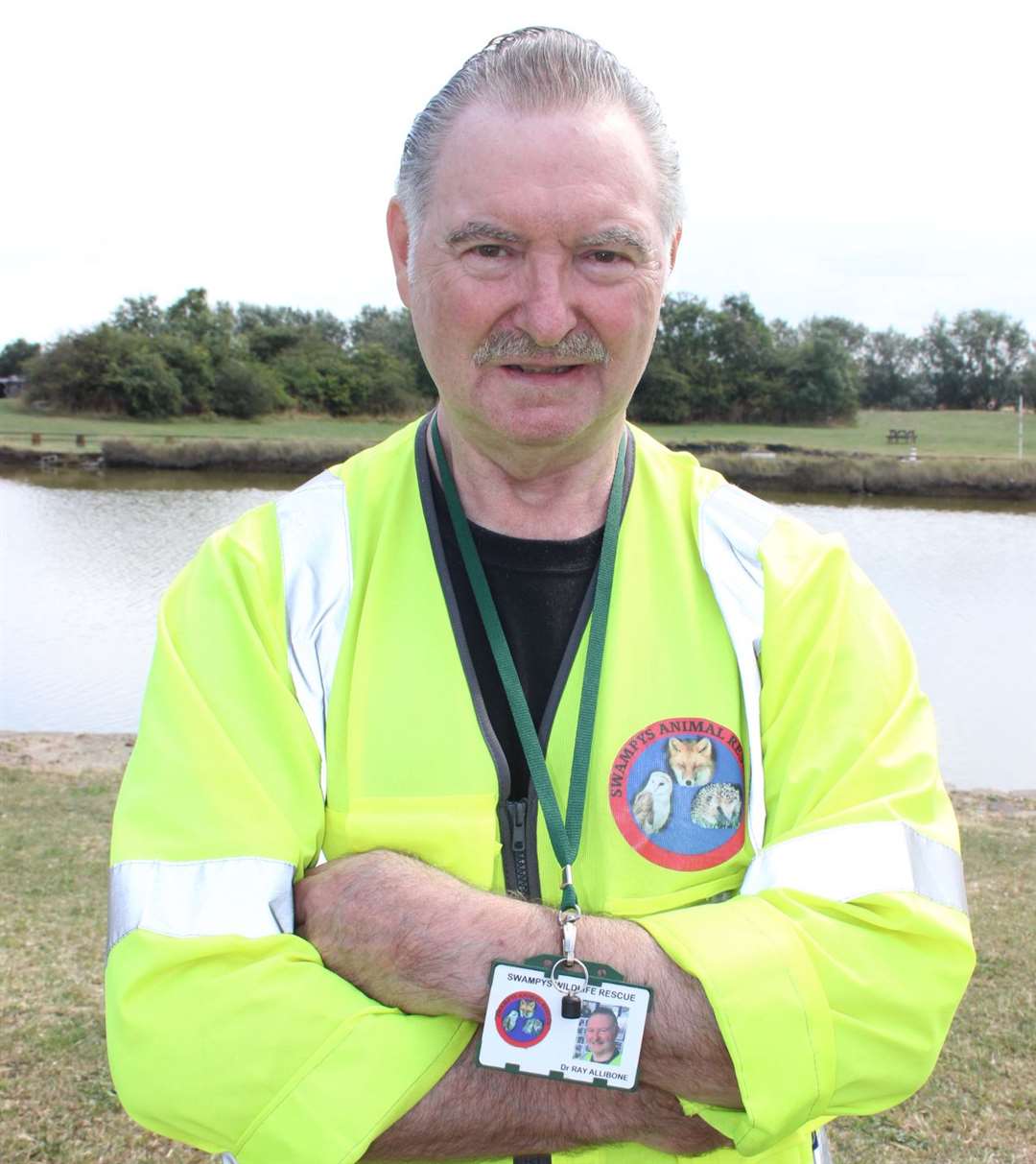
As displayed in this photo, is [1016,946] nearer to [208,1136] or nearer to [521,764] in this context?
[521,764]

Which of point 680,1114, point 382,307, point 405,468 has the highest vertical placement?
point 382,307

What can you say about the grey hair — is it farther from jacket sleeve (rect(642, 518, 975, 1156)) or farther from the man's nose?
jacket sleeve (rect(642, 518, 975, 1156))

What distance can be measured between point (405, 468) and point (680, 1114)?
106 centimetres

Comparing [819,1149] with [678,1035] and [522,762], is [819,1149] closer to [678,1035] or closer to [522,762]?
[678,1035]

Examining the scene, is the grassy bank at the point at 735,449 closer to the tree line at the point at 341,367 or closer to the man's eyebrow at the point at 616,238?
the tree line at the point at 341,367

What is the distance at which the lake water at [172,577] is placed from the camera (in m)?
12.4

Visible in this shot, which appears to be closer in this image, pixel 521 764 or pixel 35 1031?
pixel 521 764

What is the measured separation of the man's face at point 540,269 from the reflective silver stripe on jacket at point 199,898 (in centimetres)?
76

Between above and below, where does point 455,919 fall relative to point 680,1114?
above

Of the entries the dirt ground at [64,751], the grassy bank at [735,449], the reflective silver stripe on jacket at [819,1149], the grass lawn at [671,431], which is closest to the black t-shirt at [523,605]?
the reflective silver stripe on jacket at [819,1149]

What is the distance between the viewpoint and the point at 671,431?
177 feet

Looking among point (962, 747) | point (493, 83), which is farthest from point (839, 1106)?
point (962, 747)

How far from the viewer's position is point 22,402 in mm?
64188

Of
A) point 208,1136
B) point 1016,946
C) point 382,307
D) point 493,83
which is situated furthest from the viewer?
point 382,307
